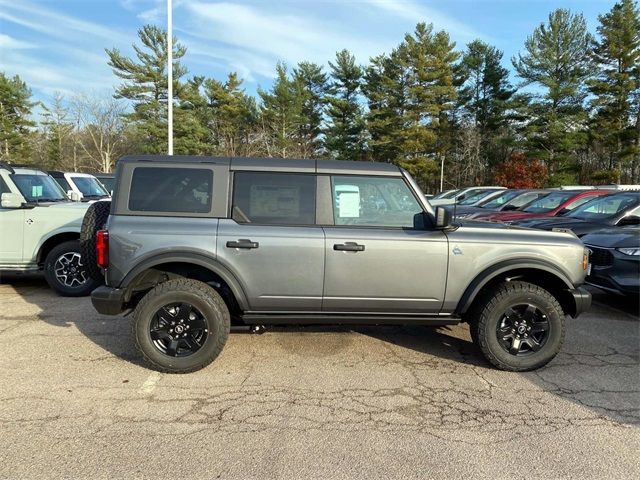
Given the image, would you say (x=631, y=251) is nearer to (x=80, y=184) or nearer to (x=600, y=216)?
(x=600, y=216)

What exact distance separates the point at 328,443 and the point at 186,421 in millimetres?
1037

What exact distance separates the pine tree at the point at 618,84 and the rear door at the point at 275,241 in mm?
36426

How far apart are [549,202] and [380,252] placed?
30.5ft

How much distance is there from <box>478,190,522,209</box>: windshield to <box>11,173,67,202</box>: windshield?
12.2 meters

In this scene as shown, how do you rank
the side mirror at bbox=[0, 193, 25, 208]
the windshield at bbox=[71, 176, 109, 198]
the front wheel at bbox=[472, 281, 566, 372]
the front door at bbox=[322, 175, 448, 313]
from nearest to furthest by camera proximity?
the front door at bbox=[322, 175, 448, 313]
the front wheel at bbox=[472, 281, 566, 372]
the side mirror at bbox=[0, 193, 25, 208]
the windshield at bbox=[71, 176, 109, 198]

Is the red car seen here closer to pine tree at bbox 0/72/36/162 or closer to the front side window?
the front side window

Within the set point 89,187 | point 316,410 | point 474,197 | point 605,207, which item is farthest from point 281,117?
point 316,410

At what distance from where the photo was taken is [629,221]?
313 inches

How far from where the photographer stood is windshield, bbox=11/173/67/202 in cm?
702

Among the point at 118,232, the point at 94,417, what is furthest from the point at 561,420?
the point at 118,232

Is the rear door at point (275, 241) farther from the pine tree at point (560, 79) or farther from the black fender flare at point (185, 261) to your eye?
the pine tree at point (560, 79)

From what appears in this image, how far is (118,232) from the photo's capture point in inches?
153

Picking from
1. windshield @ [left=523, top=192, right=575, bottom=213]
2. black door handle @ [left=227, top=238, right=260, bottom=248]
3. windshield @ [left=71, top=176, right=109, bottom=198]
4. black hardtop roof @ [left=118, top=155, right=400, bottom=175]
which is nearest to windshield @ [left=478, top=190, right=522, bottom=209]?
windshield @ [left=523, top=192, right=575, bottom=213]

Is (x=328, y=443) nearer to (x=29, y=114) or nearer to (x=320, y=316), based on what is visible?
(x=320, y=316)
